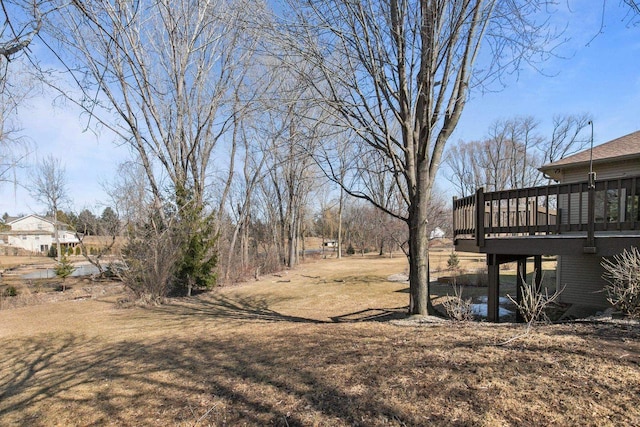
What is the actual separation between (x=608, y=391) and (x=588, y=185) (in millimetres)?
3861

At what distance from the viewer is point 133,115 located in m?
13.1

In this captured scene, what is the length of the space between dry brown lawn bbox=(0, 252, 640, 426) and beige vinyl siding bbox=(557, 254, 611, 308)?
6.11 m

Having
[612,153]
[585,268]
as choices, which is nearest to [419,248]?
[585,268]

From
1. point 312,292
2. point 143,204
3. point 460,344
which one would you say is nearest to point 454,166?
point 312,292

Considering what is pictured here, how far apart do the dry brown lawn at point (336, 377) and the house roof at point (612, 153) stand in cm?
665

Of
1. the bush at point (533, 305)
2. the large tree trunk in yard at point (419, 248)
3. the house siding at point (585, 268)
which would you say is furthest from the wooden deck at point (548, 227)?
the house siding at point (585, 268)

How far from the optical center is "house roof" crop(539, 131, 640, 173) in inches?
336

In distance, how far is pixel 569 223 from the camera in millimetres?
5355

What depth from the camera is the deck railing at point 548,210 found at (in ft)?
16.0

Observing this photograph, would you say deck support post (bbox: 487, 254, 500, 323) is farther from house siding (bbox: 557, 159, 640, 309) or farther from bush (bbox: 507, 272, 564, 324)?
house siding (bbox: 557, 159, 640, 309)

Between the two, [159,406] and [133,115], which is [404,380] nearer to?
[159,406]

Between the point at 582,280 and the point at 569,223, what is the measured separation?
16.6 ft

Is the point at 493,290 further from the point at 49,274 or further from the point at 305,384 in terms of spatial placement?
the point at 49,274

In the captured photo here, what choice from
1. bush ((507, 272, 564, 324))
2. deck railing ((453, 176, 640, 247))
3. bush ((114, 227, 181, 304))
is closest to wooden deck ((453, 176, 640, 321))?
deck railing ((453, 176, 640, 247))
